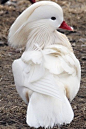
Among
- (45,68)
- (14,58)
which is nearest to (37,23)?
(45,68)

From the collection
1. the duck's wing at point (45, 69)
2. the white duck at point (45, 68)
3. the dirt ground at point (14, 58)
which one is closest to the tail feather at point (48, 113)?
the white duck at point (45, 68)

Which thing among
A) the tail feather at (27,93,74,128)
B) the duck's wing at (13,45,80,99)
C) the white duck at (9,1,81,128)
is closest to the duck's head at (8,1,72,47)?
the white duck at (9,1,81,128)

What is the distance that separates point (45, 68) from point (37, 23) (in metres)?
0.52

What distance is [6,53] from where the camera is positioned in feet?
20.7

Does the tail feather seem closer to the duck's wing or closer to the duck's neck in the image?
the duck's wing

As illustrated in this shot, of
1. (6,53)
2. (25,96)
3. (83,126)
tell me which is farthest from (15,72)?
(6,53)

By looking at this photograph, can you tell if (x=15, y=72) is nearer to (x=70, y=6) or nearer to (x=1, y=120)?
(x=1, y=120)

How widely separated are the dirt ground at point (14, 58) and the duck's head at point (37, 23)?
698 millimetres

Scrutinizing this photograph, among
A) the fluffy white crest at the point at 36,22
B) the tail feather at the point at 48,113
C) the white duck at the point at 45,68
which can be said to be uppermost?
the fluffy white crest at the point at 36,22

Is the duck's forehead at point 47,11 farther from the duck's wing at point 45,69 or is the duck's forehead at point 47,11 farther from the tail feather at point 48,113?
the tail feather at point 48,113

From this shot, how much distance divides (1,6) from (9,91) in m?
3.54

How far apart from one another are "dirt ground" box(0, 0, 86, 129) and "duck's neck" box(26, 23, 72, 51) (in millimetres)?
684

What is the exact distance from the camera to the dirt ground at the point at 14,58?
4297 millimetres

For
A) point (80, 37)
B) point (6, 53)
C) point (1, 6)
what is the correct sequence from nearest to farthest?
point (6, 53), point (80, 37), point (1, 6)
